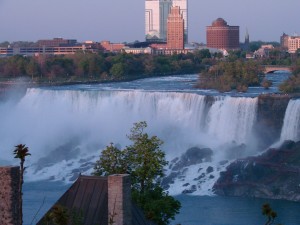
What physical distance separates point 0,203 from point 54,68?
4163 centimetres

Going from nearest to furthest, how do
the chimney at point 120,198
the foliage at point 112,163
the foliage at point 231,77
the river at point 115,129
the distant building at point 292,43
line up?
1. the chimney at point 120,198
2. the foliage at point 112,163
3. the river at point 115,129
4. the foliage at point 231,77
5. the distant building at point 292,43

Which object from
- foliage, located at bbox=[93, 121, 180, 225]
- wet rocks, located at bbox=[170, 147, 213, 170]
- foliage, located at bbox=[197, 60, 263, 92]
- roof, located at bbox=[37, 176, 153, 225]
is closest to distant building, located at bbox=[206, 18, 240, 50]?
foliage, located at bbox=[197, 60, 263, 92]

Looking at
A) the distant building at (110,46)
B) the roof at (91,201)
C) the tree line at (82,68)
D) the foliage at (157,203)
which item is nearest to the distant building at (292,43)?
the distant building at (110,46)

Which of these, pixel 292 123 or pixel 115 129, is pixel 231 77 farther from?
pixel 292 123

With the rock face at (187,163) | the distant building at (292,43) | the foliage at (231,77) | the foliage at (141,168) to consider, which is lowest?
the rock face at (187,163)

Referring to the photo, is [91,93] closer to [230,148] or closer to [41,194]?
[230,148]

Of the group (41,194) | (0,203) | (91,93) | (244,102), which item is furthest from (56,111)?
(0,203)

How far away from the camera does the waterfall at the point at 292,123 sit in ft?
88.7

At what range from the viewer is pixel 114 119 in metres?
32.8

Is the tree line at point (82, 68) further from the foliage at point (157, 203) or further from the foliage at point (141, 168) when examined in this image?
the foliage at point (157, 203)

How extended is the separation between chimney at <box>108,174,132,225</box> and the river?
11.3 m

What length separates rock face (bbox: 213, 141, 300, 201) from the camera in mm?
22984

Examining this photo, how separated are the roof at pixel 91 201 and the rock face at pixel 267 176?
12.8m

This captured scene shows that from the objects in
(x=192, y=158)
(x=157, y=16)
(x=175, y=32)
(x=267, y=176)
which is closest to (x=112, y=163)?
(x=267, y=176)
